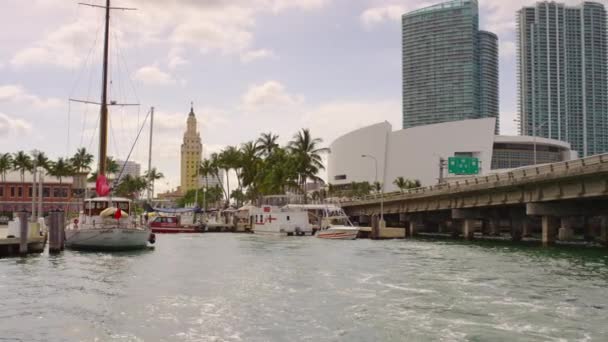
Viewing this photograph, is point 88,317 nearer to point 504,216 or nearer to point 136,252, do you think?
point 136,252

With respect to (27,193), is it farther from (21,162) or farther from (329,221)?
(329,221)

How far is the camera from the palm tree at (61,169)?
132750 mm

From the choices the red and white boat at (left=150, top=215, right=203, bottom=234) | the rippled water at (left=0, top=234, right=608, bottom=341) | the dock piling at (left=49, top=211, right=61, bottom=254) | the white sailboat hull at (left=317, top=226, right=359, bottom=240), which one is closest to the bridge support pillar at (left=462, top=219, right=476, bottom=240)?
the white sailboat hull at (left=317, top=226, right=359, bottom=240)

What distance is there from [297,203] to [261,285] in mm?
59541

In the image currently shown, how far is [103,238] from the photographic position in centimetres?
4534

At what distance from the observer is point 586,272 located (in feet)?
106

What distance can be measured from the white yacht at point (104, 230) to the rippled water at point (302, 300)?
21.2ft

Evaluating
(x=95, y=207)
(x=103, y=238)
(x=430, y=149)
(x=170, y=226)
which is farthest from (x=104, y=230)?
(x=430, y=149)

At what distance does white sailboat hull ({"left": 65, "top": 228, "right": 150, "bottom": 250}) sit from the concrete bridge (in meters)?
33.1

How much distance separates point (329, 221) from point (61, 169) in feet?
254

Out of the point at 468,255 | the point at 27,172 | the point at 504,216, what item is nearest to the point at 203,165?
the point at 27,172

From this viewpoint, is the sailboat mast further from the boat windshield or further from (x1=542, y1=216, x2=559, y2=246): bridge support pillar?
(x1=542, y1=216, x2=559, y2=246): bridge support pillar

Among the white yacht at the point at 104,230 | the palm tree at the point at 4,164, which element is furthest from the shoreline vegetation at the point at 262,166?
the white yacht at the point at 104,230

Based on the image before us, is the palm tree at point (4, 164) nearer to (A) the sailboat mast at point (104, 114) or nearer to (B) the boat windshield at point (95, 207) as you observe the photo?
(A) the sailboat mast at point (104, 114)
